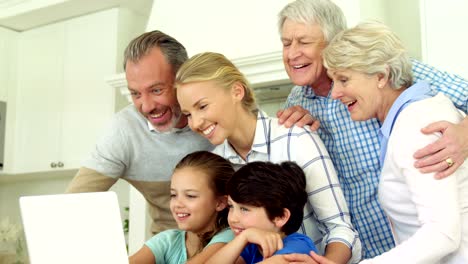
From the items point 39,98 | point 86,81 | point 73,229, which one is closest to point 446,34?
point 73,229

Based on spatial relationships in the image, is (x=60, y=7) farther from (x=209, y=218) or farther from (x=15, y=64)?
(x=209, y=218)

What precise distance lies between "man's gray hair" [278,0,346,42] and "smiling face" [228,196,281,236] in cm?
50

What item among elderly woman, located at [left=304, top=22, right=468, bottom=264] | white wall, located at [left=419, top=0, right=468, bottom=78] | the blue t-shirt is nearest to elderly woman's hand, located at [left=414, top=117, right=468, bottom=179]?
elderly woman, located at [left=304, top=22, right=468, bottom=264]

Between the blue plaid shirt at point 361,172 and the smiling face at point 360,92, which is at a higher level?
the smiling face at point 360,92

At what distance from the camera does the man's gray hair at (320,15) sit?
1615mm

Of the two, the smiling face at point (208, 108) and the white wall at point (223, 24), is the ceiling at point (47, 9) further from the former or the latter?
the smiling face at point (208, 108)

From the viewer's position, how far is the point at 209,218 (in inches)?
61.7

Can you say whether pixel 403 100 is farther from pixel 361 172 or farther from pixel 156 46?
pixel 156 46

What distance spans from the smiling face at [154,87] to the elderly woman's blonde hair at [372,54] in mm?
548

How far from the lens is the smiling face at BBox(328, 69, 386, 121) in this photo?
133 cm

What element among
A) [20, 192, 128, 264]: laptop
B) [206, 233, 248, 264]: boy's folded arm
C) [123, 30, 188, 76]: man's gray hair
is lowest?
[206, 233, 248, 264]: boy's folded arm

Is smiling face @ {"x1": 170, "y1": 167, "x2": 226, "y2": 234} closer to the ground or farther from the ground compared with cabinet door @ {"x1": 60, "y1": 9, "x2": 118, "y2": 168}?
closer to the ground

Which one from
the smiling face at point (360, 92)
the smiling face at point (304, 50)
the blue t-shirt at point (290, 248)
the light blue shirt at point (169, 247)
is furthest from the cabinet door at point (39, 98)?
the smiling face at point (360, 92)

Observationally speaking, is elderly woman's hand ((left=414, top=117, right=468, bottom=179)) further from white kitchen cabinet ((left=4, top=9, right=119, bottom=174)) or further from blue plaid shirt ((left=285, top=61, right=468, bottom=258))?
white kitchen cabinet ((left=4, top=9, right=119, bottom=174))
